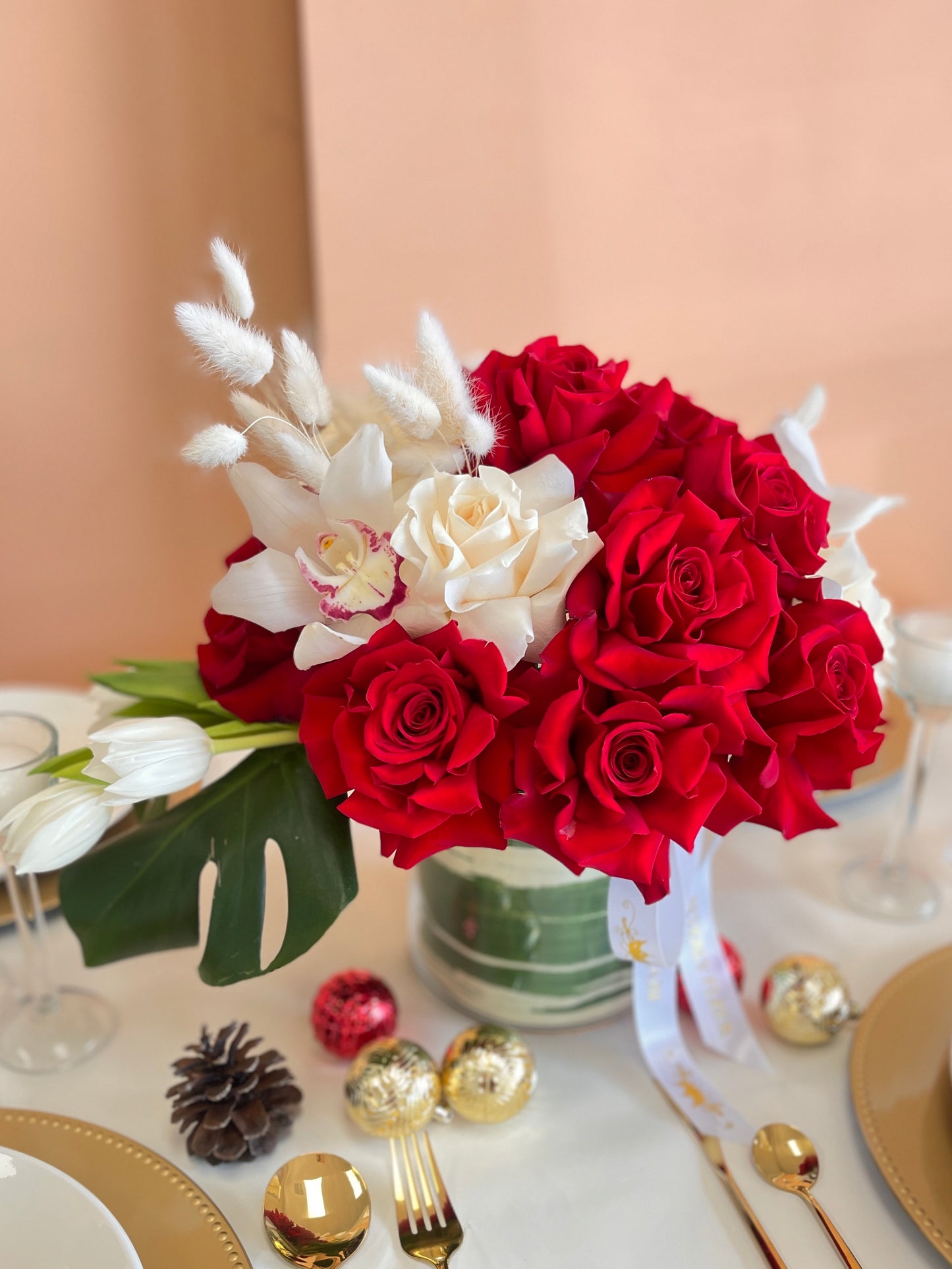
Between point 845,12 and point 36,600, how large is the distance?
3.93 ft

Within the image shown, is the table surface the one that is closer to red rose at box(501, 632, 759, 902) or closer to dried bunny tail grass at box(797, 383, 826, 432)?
red rose at box(501, 632, 759, 902)

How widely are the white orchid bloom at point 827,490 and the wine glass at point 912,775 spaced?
14 centimetres

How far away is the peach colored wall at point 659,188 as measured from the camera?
112cm

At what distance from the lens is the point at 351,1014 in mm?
629

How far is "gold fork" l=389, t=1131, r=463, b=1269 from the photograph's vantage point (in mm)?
510

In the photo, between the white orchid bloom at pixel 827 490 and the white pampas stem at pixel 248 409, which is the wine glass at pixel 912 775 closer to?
the white orchid bloom at pixel 827 490

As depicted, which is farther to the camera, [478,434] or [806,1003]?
[806,1003]

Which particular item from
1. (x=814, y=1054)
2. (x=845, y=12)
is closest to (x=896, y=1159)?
(x=814, y=1054)

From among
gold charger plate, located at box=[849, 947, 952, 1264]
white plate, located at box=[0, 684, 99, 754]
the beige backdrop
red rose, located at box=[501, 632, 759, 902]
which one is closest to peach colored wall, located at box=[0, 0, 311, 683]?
the beige backdrop

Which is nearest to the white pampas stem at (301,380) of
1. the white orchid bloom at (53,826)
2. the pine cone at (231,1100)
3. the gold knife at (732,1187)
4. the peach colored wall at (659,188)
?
the white orchid bloom at (53,826)

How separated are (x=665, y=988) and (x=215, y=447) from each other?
1.38 feet

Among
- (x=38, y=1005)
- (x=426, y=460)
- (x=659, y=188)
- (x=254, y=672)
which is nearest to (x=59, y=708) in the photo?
(x=38, y=1005)

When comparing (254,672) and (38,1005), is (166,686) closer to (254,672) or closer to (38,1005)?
(254,672)

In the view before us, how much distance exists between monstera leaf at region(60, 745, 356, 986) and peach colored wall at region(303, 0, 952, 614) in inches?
30.0
